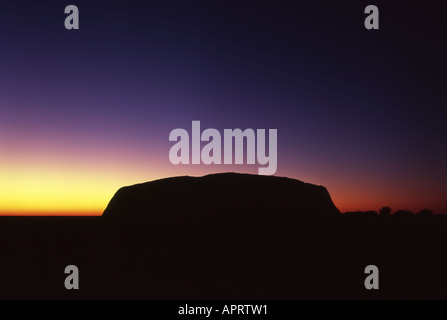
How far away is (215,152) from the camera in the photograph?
14.1 m

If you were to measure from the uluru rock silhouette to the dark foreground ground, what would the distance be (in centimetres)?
96

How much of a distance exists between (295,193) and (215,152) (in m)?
21.7

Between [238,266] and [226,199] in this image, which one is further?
[226,199]

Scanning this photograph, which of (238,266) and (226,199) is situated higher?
(226,199)

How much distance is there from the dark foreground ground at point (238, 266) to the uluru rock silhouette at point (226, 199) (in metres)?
0.96

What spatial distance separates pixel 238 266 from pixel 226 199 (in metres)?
11.2

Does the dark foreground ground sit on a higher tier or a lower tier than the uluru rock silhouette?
lower

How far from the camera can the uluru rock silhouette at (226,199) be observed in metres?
32.1

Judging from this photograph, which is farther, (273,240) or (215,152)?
(273,240)

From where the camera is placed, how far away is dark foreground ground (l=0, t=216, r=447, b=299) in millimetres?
16109

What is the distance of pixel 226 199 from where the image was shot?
32375 millimetres

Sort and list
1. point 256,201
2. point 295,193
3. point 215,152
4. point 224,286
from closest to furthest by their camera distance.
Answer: point 215,152
point 224,286
point 256,201
point 295,193
